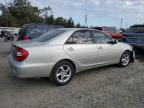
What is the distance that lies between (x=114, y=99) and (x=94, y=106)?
0.57m

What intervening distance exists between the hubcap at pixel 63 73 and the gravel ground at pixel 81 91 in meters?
0.22

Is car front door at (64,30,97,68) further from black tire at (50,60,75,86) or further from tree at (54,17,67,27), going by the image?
tree at (54,17,67,27)

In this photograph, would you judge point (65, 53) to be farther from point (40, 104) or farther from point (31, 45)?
point (40, 104)

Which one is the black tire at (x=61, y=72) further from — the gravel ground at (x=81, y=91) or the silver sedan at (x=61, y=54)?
the gravel ground at (x=81, y=91)

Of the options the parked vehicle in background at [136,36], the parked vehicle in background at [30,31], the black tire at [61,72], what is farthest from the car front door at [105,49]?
the parked vehicle in background at [30,31]

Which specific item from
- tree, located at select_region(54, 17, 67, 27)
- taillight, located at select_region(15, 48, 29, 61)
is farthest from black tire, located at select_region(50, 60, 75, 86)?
tree, located at select_region(54, 17, 67, 27)

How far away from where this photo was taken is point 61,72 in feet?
18.2

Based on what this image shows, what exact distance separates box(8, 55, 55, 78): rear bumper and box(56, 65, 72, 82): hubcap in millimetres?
323

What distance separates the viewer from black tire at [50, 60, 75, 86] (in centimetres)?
536

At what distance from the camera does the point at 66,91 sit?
5.08 m

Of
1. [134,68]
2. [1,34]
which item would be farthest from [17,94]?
[1,34]

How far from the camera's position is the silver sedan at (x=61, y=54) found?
502 centimetres

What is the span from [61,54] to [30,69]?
915 millimetres

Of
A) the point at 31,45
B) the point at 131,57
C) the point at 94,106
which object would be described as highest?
the point at 31,45
